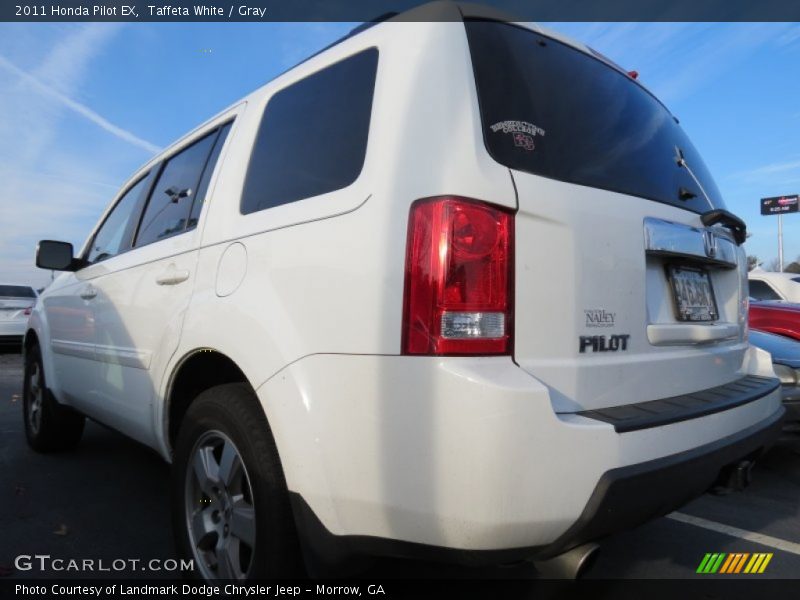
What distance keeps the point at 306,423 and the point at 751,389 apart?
1.70 metres

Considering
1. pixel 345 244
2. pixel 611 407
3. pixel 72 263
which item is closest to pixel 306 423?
pixel 345 244

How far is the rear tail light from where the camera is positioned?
1525mm

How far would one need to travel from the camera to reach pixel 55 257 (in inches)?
146

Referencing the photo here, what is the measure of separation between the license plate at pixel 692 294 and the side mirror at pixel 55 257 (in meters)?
3.47

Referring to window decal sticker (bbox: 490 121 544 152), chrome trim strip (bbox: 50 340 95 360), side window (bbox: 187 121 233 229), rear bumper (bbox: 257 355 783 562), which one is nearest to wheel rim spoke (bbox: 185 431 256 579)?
rear bumper (bbox: 257 355 783 562)

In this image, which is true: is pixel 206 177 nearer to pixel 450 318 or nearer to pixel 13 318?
pixel 450 318

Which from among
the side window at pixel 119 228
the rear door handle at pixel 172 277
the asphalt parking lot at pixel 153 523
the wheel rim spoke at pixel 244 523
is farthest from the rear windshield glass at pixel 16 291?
the wheel rim spoke at pixel 244 523

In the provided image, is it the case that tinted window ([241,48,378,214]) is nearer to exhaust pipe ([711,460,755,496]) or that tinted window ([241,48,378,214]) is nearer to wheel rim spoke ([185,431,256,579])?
wheel rim spoke ([185,431,256,579])

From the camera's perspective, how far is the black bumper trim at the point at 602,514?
1.50 metres

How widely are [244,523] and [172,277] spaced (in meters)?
1.07

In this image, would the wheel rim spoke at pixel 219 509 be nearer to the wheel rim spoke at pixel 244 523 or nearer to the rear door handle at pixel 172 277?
the wheel rim spoke at pixel 244 523

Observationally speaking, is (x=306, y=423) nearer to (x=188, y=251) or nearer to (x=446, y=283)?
(x=446, y=283)

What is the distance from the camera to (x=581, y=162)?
73.2 inches

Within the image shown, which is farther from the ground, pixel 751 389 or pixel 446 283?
pixel 446 283
